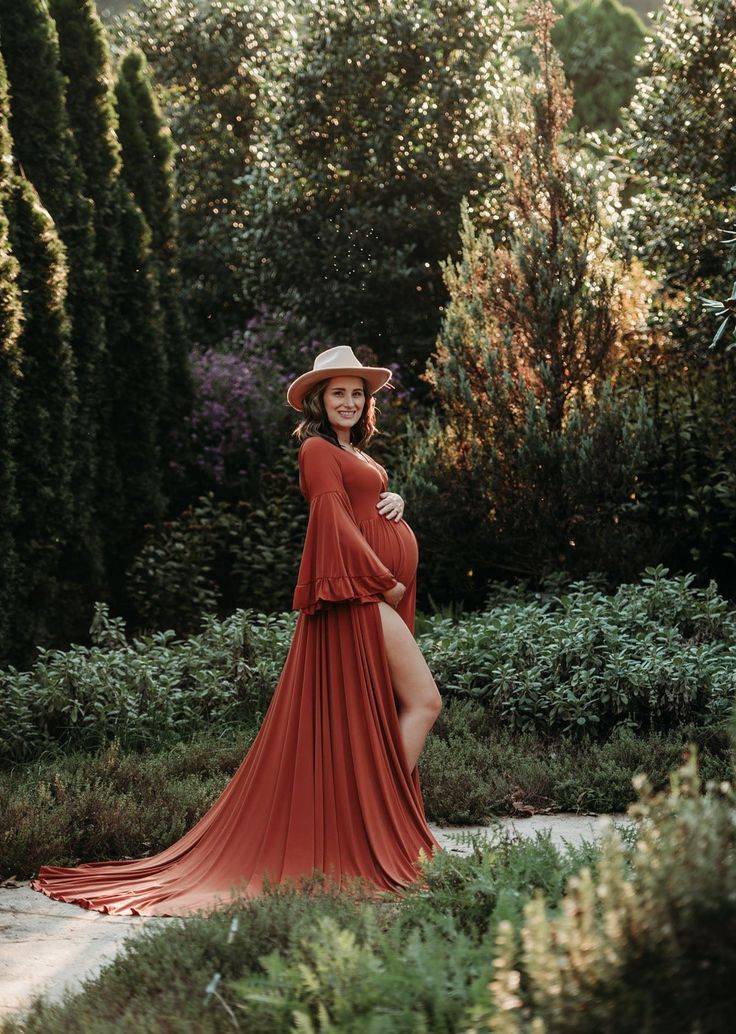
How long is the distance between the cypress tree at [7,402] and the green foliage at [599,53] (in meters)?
15.8

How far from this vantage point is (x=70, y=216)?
30.3ft

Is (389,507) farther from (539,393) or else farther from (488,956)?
(539,393)

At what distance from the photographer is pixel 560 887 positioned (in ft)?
9.53

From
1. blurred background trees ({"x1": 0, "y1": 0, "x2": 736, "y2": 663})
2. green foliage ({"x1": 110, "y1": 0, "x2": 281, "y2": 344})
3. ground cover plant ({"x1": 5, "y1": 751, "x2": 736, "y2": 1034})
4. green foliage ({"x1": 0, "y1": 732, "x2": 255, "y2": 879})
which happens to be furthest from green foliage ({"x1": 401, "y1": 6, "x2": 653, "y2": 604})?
green foliage ({"x1": 110, "y1": 0, "x2": 281, "y2": 344})

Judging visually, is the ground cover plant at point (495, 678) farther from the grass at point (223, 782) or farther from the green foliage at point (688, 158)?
the green foliage at point (688, 158)

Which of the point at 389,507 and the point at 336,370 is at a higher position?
the point at 336,370

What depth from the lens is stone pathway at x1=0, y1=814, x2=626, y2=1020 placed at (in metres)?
3.24

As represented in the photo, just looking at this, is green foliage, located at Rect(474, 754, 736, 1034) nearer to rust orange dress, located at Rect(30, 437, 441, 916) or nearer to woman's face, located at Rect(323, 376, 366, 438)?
rust orange dress, located at Rect(30, 437, 441, 916)

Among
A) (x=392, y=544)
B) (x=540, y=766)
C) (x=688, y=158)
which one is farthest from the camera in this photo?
(x=688, y=158)

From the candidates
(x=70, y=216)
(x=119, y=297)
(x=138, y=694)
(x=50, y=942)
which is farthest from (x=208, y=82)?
(x=50, y=942)

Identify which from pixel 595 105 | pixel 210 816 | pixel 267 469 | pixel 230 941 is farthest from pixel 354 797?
pixel 595 105

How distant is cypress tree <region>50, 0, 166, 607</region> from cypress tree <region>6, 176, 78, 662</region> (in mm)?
1191

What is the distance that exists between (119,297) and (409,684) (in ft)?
21.5

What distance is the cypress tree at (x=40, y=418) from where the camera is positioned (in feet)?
26.2
